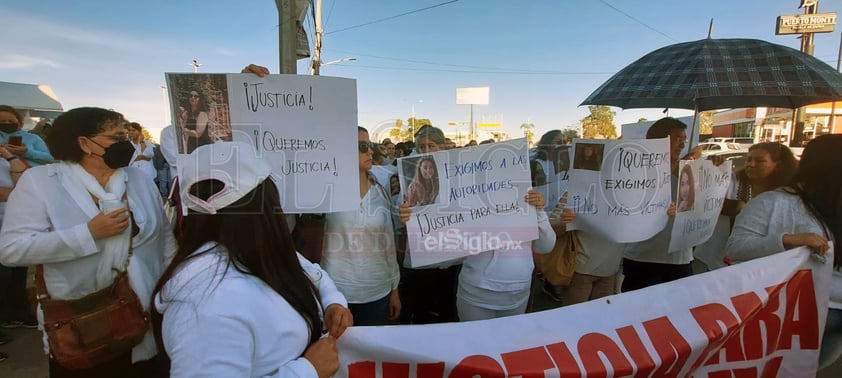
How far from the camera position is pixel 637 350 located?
1648mm

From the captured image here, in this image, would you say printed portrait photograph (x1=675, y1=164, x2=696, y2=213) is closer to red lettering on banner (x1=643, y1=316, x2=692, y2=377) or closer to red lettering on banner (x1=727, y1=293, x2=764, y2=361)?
red lettering on banner (x1=727, y1=293, x2=764, y2=361)

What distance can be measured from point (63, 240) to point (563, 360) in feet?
6.94

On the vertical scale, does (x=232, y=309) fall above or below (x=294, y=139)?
below

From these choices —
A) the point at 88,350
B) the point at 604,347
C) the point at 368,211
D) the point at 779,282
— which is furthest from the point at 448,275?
the point at 88,350

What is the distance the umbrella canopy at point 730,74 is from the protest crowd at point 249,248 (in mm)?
322

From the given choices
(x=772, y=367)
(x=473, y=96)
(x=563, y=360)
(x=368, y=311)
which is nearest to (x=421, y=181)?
(x=368, y=311)

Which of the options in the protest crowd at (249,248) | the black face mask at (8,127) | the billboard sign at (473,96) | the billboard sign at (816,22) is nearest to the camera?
the protest crowd at (249,248)

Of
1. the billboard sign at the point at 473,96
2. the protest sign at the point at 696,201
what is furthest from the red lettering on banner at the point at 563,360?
the billboard sign at the point at 473,96

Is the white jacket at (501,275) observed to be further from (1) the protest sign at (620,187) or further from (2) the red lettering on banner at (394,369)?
(2) the red lettering on banner at (394,369)

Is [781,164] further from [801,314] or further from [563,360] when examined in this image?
[563,360]

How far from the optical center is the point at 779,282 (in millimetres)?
1952

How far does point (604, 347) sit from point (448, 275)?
6.27ft

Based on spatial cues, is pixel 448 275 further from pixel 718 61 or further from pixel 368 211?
pixel 718 61

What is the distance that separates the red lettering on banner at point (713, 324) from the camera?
5.74 feet
